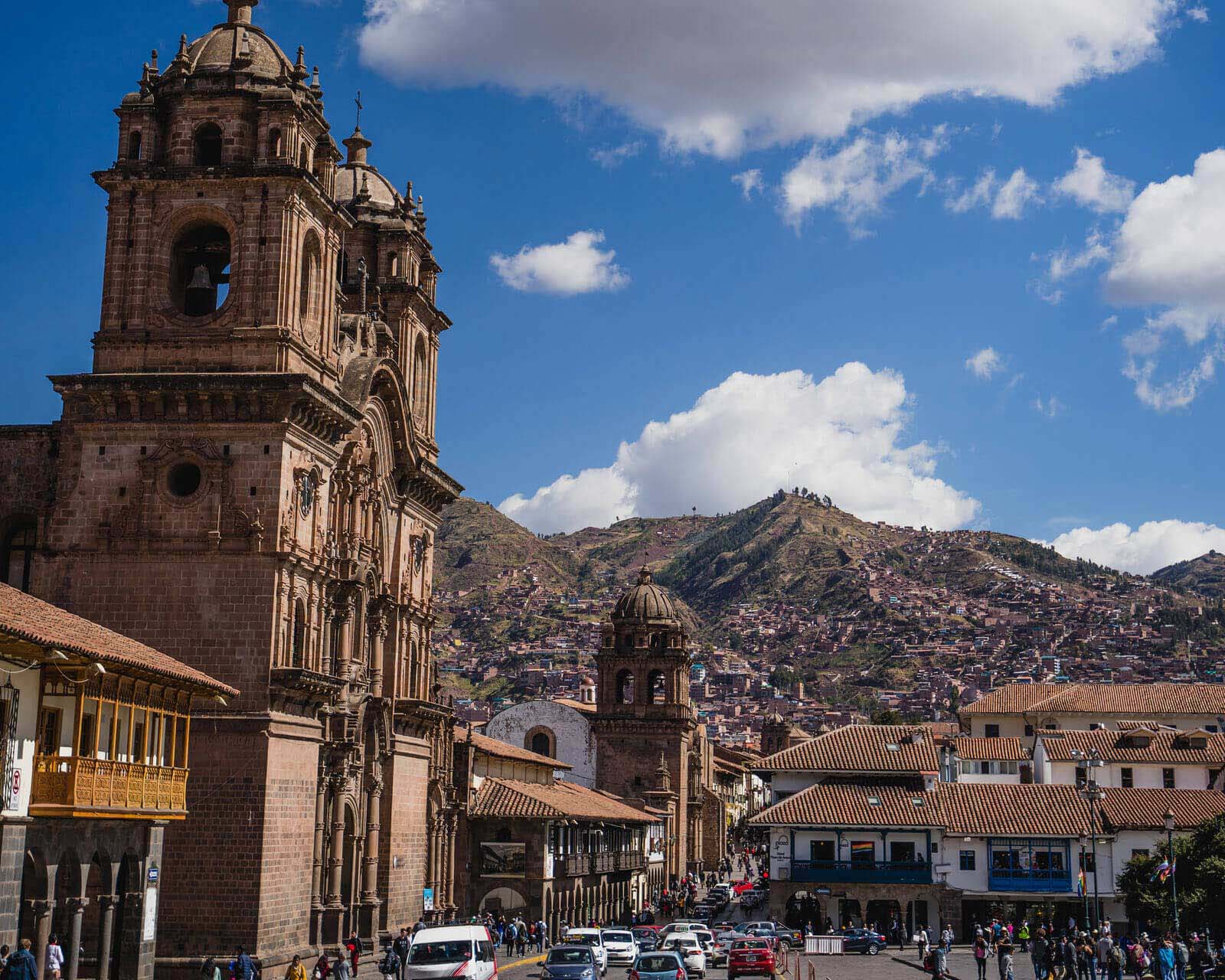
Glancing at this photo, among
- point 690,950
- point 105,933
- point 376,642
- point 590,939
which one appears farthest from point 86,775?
point 690,950

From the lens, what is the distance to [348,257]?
50750 millimetres

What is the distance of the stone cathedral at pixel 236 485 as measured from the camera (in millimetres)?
35375

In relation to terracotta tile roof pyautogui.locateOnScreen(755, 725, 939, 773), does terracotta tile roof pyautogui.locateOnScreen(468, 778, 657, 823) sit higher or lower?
lower

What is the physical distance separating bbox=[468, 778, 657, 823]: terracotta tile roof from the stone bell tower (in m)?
13.1

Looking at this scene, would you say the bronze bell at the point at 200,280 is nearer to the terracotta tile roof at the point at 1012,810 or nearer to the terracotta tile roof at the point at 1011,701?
the terracotta tile roof at the point at 1012,810

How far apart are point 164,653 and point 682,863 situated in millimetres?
59286

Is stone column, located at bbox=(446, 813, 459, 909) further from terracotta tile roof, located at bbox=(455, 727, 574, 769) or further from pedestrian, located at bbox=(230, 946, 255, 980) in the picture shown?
pedestrian, located at bbox=(230, 946, 255, 980)

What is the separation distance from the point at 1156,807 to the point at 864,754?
431 inches

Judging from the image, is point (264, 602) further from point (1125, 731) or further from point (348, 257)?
point (1125, 731)

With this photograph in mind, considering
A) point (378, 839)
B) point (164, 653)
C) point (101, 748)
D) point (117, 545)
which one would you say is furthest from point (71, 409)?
point (378, 839)

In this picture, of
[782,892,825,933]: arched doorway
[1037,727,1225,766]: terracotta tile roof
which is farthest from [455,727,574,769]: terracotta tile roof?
[1037,727,1225,766]: terracotta tile roof

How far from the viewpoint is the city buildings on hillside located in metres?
24.6

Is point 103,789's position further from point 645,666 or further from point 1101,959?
point 645,666

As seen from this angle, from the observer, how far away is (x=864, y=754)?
63.8 meters
